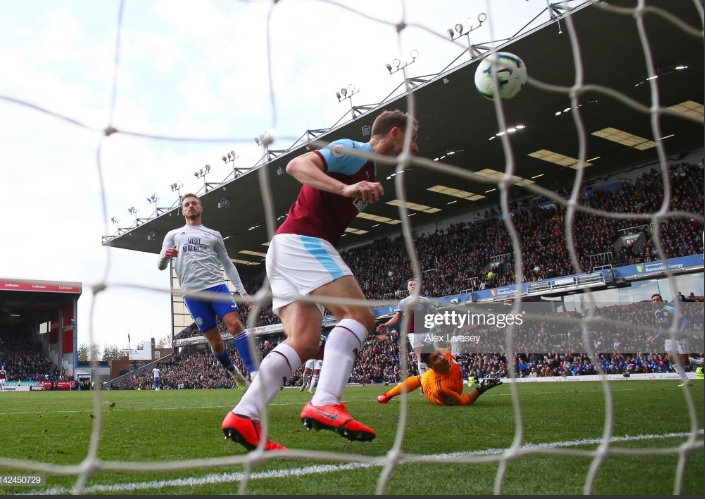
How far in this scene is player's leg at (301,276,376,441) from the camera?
258cm

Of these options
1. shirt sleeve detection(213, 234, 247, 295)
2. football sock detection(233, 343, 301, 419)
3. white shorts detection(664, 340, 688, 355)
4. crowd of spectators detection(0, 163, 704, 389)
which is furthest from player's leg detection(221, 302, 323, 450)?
crowd of spectators detection(0, 163, 704, 389)

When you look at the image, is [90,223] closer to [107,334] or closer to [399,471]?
[107,334]

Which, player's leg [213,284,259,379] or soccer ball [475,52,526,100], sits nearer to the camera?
soccer ball [475,52,526,100]

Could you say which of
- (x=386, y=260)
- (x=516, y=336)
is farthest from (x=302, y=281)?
(x=386, y=260)

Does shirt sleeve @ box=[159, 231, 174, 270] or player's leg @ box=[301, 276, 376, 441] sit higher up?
shirt sleeve @ box=[159, 231, 174, 270]

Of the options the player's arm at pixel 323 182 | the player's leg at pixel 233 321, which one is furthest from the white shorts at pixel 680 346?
the player's leg at pixel 233 321

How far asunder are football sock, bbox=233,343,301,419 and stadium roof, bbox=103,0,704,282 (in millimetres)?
9637

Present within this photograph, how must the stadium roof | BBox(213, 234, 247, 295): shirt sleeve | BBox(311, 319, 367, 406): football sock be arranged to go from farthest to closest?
the stadium roof < BBox(213, 234, 247, 295): shirt sleeve < BBox(311, 319, 367, 406): football sock

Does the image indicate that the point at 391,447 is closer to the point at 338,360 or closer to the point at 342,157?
the point at 338,360

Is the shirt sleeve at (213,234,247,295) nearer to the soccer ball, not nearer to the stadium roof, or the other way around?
the soccer ball

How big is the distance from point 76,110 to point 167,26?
24.7 inches

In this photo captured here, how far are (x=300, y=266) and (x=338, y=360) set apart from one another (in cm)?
51

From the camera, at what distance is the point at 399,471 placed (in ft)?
7.92

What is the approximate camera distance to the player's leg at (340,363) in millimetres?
2578
